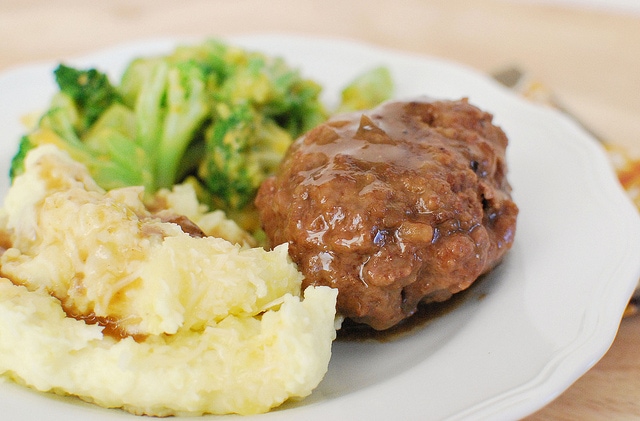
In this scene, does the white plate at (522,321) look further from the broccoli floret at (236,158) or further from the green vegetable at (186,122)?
the broccoli floret at (236,158)

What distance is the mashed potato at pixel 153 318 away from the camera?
2.65 meters

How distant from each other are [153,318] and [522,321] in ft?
5.83

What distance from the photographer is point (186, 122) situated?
469 cm

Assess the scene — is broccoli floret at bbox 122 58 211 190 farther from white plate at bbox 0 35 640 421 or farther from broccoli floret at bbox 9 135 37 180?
white plate at bbox 0 35 640 421

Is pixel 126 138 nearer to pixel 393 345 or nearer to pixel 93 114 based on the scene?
pixel 93 114

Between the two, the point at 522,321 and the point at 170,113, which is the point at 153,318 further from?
the point at 170,113

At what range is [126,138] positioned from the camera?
4.58m

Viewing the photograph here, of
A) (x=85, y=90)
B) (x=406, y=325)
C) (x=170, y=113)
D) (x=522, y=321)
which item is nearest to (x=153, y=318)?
(x=406, y=325)

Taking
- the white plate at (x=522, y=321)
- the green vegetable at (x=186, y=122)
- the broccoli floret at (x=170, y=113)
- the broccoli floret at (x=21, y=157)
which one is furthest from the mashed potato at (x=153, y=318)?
the broccoli floret at (x=170, y=113)

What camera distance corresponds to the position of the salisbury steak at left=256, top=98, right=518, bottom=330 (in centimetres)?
297

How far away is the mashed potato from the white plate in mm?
161

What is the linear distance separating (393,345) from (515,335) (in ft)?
2.22

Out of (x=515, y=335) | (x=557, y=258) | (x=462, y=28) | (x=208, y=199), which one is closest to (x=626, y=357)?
(x=557, y=258)

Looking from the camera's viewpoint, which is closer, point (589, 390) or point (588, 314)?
point (588, 314)
